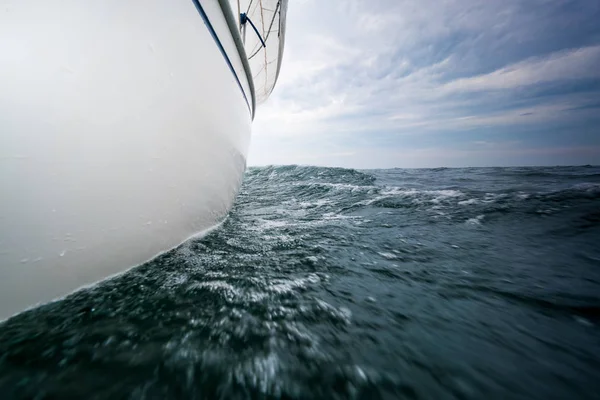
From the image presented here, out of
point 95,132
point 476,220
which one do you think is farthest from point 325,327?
point 476,220

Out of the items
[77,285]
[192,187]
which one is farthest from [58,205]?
[192,187]

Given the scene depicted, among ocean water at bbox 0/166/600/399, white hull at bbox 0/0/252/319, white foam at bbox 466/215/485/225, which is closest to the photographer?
ocean water at bbox 0/166/600/399

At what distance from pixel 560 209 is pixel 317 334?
3.69 metres

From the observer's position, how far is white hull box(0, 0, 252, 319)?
2.90 feet

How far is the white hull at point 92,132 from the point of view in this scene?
884 mm

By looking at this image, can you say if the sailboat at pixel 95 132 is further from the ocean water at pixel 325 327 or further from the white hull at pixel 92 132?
the ocean water at pixel 325 327

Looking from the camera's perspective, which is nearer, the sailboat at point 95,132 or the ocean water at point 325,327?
the ocean water at point 325,327

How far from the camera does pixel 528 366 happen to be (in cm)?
87

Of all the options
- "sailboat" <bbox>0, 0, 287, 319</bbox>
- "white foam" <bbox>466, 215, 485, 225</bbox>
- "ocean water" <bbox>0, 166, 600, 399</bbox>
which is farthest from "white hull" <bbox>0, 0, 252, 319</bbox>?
"white foam" <bbox>466, 215, 485, 225</bbox>

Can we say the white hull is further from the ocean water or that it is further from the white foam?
the white foam

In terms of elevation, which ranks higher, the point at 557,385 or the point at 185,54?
the point at 185,54

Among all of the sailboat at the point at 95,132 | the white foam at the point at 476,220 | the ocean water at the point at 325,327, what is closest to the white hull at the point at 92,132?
the sailboat at the point at 95,132

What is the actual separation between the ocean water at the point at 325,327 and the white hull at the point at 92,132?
23 cm

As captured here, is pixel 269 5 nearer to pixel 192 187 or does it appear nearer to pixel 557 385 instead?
pixel 192 187
